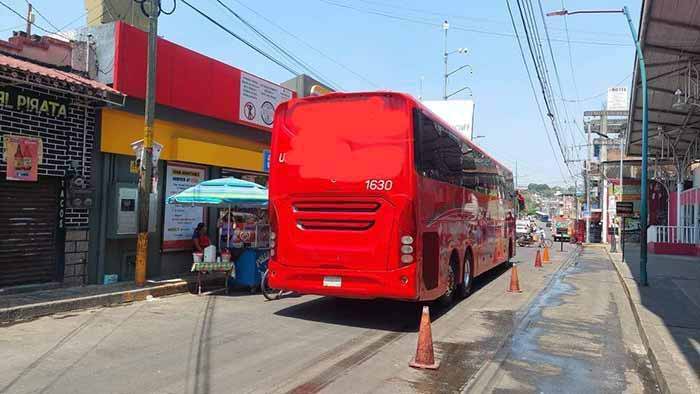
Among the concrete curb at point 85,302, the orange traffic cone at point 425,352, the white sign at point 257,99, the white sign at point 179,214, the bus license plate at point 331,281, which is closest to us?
the orange traffic cone at point 425,352

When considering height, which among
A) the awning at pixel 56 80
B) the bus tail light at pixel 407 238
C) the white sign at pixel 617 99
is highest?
the white sign at pixel 617 99

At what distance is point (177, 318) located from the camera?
29.8ft

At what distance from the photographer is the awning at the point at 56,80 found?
9.55 m

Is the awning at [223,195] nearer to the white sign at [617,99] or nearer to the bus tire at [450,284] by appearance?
the bus tire at [450,284]

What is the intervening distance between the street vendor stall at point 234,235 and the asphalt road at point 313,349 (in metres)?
0.82

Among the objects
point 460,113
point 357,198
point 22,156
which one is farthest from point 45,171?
point 460,113

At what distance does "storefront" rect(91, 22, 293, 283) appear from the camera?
38.9 feet

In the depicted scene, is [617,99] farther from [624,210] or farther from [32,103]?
[32,103]

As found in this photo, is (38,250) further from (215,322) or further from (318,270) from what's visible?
(318,270)

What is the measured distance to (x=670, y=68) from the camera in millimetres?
15266

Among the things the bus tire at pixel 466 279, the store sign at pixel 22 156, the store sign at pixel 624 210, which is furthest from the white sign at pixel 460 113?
the store sign at pixel 22 156

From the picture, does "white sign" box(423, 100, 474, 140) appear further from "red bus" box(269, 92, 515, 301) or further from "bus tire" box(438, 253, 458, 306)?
"red bus" box(269, 92, 515, 301)

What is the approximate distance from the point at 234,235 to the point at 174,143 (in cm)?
273

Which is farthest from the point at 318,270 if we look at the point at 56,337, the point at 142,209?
the point at 142,209
